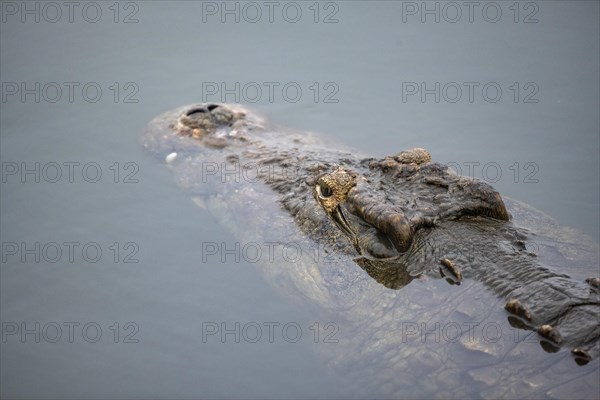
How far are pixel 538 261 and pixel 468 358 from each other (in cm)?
94

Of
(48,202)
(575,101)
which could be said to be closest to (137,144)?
(48,202)

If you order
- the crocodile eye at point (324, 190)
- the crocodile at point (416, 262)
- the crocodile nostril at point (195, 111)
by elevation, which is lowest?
the crocodile at point (416, 262)

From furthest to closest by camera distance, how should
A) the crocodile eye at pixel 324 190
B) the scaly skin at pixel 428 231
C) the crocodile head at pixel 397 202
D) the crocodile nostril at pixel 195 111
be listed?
the crocodile nostril at pixel 195 111, the crocodile eye at pixel 324 190, the crocodile head at pixel 397 202, the scaly skin at pixel 428 231

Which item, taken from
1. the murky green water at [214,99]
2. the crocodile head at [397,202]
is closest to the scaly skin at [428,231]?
the crocodile head at [397,202]

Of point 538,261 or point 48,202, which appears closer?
point 538,261

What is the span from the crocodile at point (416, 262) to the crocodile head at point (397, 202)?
10 mm

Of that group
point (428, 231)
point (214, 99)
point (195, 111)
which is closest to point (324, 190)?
point (428, 231)

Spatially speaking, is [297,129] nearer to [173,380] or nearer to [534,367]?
[173,380]

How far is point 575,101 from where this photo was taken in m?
8.66

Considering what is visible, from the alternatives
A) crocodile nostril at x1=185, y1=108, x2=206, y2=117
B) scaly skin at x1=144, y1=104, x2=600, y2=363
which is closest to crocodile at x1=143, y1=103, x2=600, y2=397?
scaly skin at x1=144, y1=104, x2=600, y2=363

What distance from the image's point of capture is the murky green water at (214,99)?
5340mm

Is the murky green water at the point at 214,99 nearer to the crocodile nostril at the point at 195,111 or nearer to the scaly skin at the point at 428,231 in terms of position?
the scaly skin at the point at 428,231

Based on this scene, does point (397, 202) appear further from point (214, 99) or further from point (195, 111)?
point (214, 99)

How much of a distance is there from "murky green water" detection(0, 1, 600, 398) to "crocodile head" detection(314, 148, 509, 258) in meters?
0.55
